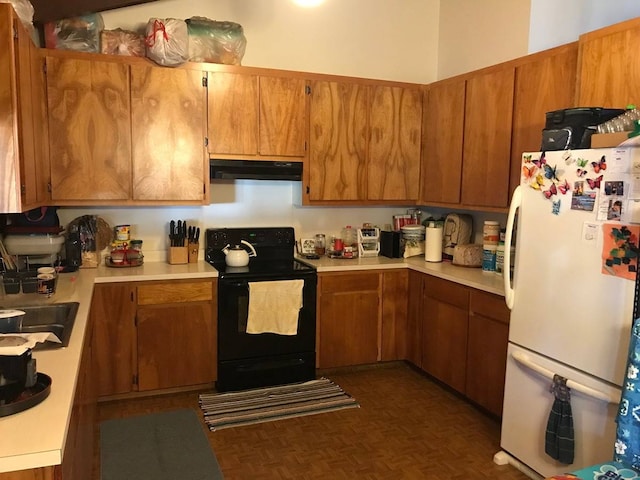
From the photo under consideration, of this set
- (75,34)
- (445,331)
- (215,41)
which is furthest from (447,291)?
(75,34)

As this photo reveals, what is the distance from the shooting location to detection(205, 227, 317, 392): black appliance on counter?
3.58 meters

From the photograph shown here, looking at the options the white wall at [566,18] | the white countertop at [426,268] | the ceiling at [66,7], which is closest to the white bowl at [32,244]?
the ceiling at [66,7]

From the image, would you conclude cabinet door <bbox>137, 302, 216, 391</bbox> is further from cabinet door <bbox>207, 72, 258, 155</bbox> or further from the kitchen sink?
cabinet door <bbox>207, 72, 258, 155</bbox>

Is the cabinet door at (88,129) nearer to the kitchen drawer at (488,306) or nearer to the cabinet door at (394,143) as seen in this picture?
the cabinet door at (394,143)

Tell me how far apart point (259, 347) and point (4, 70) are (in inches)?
90.6

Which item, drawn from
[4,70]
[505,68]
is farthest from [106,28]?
[505,68]

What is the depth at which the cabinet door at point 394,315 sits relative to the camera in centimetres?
408

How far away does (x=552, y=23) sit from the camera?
3.53m

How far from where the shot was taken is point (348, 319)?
13.0 feet

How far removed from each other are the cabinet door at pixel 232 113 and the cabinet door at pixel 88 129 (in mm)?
548

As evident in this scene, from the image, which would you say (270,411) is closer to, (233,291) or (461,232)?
(233,291)

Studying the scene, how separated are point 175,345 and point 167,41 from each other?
1963 mm

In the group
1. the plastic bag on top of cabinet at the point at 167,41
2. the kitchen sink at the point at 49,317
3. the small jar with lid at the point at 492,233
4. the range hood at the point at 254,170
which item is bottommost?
the kitchen sink at the point at 49,317

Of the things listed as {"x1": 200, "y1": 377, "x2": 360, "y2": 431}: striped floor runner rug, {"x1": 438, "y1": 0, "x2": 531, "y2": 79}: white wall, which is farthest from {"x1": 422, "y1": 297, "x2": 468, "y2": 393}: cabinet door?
{"x1": 438, "y1": 0, "x2": 531, "y2": 79}: white wall
